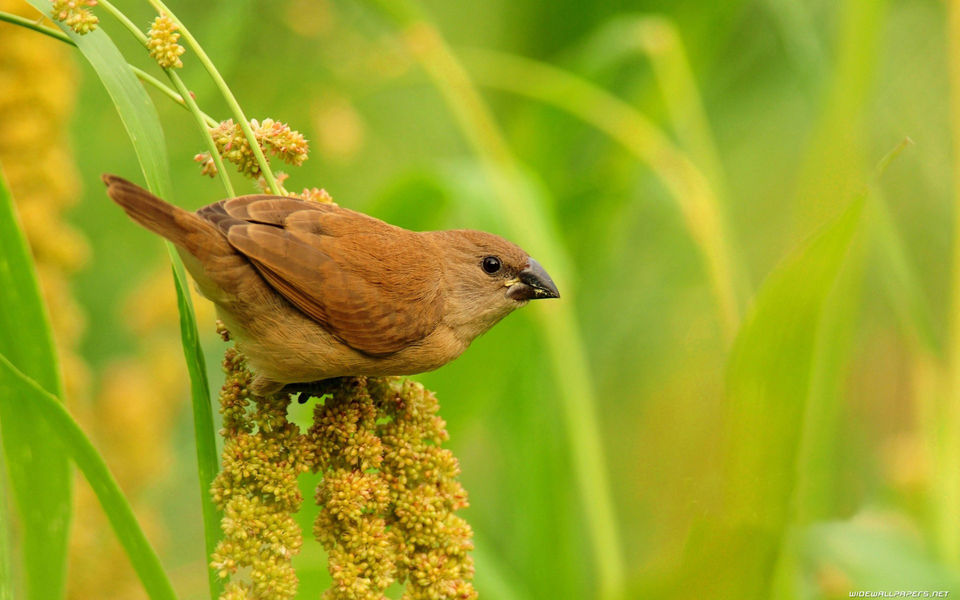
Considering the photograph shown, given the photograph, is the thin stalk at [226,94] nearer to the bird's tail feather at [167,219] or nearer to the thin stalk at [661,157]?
the bird's tail feather at [167,219]

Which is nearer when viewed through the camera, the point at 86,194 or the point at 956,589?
the point at 956,589

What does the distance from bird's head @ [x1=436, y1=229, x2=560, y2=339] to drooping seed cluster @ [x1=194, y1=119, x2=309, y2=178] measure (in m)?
0.72

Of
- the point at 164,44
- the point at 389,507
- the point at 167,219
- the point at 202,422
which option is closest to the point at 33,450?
the point at 202,422

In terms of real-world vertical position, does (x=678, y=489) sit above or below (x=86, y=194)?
below

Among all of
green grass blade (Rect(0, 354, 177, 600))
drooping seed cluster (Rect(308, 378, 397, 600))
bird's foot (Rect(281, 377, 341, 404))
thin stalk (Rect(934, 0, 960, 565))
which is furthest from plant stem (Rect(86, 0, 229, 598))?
thin stalk (Rect(934, 0, 960, 565))

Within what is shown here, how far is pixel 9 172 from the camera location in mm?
2395

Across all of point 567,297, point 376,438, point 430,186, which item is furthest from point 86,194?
point 376,438

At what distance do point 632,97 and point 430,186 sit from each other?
5.19 ft

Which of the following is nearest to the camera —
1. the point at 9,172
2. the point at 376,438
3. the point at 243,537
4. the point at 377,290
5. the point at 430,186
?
the point at 243,537

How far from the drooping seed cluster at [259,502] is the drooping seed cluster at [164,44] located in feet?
2.19

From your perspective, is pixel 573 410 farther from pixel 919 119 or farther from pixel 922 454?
pixel 919 119

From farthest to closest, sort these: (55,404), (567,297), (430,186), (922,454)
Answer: (922,454), (567,297), (430,186), (55,404)

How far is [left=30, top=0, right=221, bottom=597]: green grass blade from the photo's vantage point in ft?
5.40

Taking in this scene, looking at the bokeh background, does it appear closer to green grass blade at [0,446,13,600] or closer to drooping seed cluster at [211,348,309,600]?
drooping seed cluster at [211,348,309,600]
